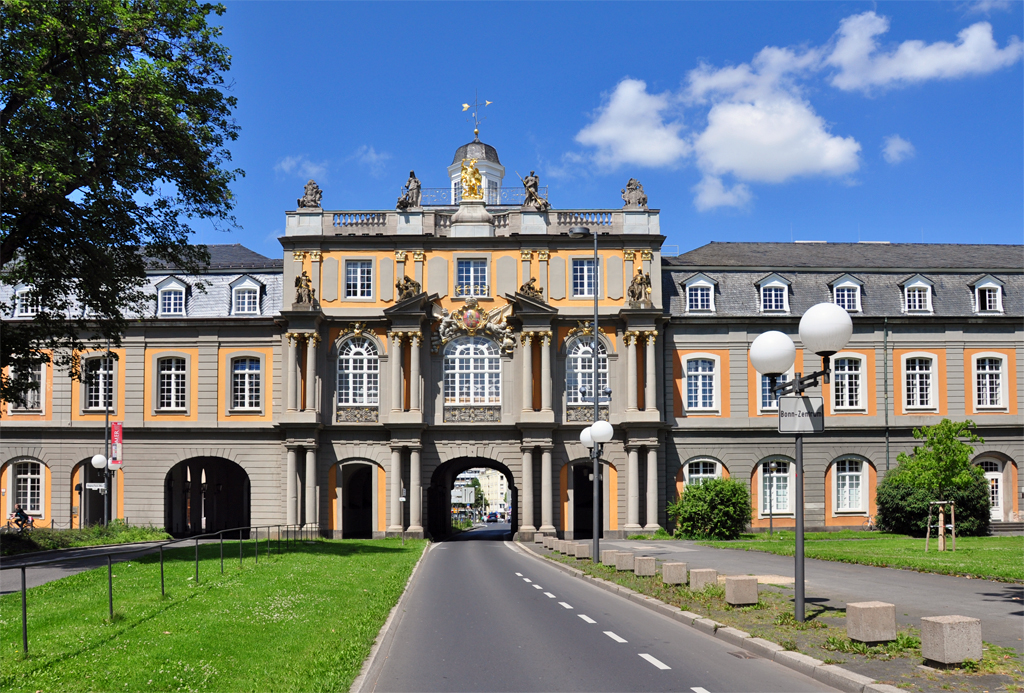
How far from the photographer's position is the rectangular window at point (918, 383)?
50656 millimetres

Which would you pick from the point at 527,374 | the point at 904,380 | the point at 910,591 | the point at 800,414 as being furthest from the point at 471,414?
the point at 800,414

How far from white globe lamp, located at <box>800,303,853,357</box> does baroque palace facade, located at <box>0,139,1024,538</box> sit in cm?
3487

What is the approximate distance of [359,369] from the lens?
49781 millimetres

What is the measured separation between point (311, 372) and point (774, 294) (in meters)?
24.7

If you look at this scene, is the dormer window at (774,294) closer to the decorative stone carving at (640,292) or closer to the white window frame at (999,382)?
the decorative stone carving at (640,292)

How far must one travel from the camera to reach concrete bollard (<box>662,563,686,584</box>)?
19.5 m

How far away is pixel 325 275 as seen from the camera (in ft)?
164

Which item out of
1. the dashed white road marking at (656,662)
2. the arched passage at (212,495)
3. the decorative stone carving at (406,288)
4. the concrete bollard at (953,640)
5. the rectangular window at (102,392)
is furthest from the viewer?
the arched passage at (212,495)

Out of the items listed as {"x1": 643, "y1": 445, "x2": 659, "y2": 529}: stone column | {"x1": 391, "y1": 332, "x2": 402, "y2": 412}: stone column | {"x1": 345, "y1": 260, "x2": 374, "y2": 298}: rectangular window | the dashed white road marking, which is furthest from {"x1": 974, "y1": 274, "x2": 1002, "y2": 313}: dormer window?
the dashed white road marking

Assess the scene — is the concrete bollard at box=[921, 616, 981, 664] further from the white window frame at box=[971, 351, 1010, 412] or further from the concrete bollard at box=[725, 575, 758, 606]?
the white window frame at box=[971, 351, 1010, 412]

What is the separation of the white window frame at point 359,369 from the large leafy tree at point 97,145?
18.9 metres

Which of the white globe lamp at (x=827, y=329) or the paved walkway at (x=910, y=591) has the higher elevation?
the white globe lamp at (x=827, y=329)

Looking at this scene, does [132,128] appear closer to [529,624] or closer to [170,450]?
[529,624]

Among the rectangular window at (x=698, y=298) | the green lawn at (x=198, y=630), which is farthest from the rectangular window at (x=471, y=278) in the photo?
the green lawn at (x=198, y=630)
